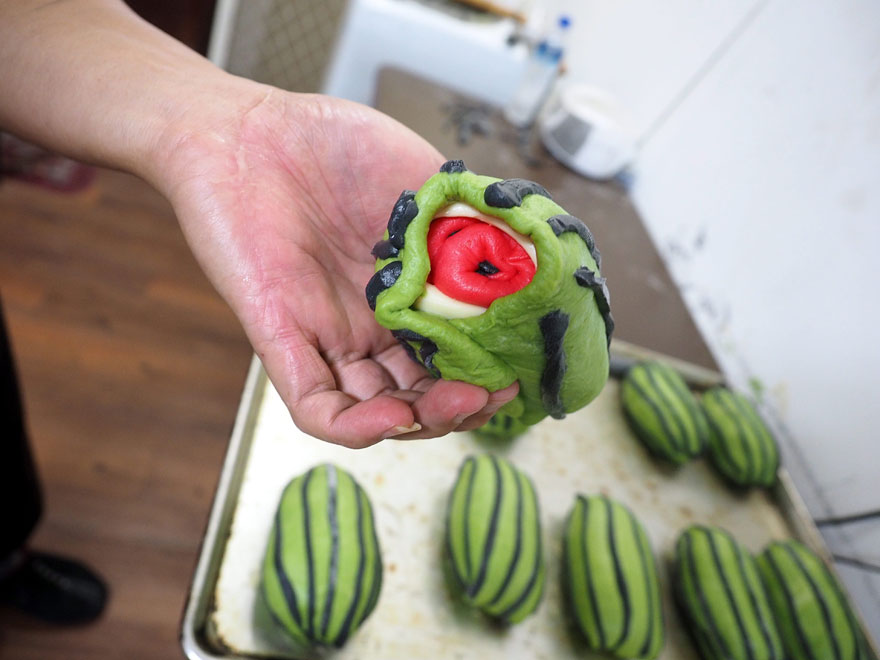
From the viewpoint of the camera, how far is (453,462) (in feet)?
5.16

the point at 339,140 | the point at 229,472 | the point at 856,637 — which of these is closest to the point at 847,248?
the point at 856,637

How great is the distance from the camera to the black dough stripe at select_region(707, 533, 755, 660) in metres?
1.30

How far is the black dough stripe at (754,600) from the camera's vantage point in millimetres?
1306

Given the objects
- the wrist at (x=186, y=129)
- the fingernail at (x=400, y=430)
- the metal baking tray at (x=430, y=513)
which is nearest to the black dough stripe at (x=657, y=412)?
the metal baking tray at (x=430, y=513)

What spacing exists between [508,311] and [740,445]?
1.18 metres

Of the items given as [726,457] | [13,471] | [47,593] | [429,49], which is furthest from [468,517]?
[429,49]

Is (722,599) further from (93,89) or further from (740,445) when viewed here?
(93,89)

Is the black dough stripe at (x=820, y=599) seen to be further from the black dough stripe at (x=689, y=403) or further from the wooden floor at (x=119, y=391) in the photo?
the wooden floor at (x=119, y=391)

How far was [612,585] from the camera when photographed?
1316mm

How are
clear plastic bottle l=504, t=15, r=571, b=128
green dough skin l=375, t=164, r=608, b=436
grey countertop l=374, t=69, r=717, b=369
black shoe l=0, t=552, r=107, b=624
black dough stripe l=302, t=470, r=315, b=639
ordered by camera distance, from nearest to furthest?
green dough skin l=375, t=164, r=608, b=436 < black dough stripe l=302, t=470, r=315, b=639 < black shoe l=0, t=552, r=107, b=624 < grey countertop l=374, t=69, r=717, b=369 < clear plastic bottle l=504, t=15, r=571, b=128

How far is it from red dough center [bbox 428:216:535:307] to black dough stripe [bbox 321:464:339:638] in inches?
23.4

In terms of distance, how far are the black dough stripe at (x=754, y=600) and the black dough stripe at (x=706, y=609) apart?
0.30 ft

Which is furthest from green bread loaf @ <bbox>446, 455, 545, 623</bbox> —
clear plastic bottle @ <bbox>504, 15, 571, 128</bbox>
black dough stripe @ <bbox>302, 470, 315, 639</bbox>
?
clear plastic bottle @ <bbox>504, 15, 571, 128</bbox>

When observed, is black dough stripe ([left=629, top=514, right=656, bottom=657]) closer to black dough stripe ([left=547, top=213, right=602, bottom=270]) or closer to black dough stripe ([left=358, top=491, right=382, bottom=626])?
black dough stripe ([left=358, top=491, right=382, bottom=626])
